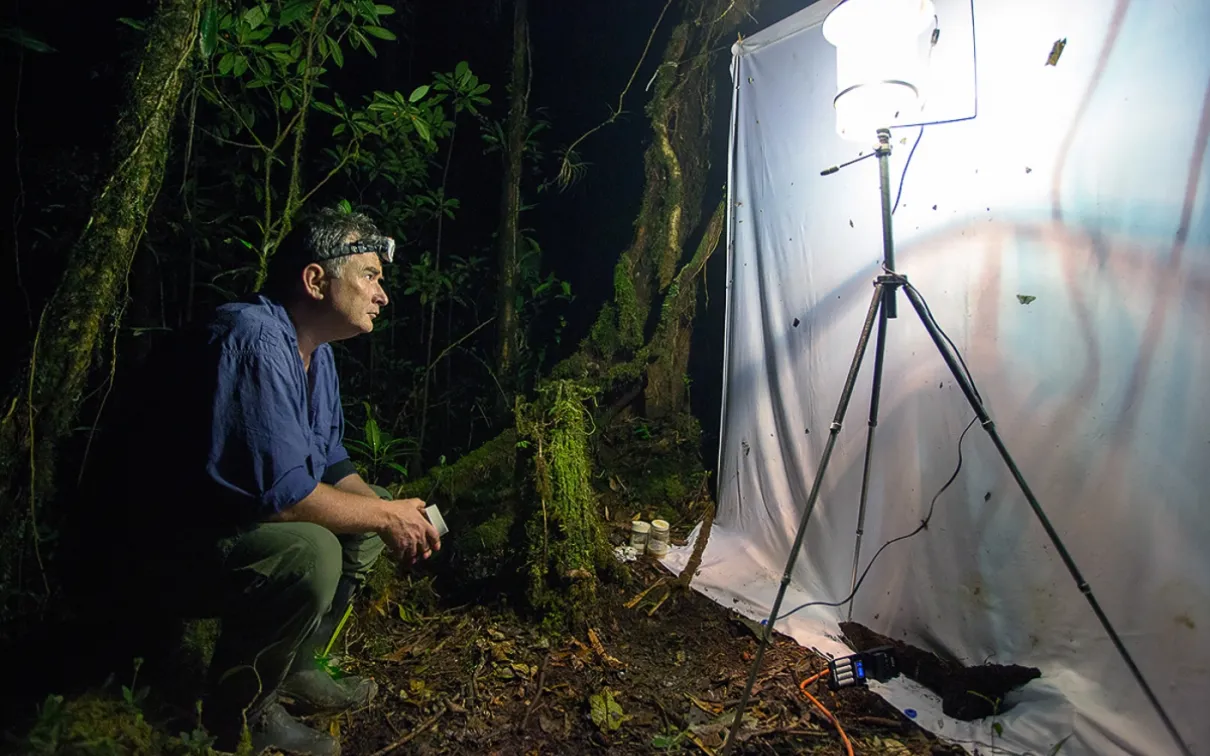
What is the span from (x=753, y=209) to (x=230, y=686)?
3.23 meters

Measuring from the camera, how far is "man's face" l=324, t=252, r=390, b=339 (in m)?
1.92

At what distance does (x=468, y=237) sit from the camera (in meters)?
5.02

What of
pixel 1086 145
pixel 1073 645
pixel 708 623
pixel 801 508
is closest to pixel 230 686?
pixel 708 623

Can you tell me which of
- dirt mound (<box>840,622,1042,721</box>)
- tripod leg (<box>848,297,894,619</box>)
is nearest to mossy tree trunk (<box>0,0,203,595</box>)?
tripod leg (<box>848,297,894,619</box>)

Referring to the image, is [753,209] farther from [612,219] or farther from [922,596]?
[922,596]

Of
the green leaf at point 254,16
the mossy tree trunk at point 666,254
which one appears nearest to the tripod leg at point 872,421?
the mossy tree trunk at point 666,254

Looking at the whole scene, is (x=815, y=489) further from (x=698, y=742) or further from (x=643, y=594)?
(x=643, y=594)

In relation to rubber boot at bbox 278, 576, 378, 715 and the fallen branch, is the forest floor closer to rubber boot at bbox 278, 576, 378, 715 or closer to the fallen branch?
rubber boot at bbox 278, 576, 378, 715

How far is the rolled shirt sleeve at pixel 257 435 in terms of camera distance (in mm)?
1541

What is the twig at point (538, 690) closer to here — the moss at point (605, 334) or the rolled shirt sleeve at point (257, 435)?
the rolled shirt sleeve at point (257, 435)

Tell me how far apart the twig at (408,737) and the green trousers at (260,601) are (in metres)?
0.44

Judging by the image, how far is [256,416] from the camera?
61.4 inches

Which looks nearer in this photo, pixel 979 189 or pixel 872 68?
pixel 872 68

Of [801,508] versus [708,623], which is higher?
[801,508]
